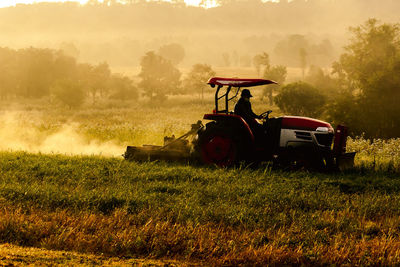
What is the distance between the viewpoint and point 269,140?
11.2m

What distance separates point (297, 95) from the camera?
39531mm

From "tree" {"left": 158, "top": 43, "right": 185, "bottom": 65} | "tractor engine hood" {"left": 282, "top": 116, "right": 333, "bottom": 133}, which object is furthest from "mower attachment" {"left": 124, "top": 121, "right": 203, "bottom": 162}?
"tree" {"left": 158, "top": 43, "right": 185, "bottom": 65}

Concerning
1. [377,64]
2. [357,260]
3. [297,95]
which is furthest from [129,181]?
[297,95]

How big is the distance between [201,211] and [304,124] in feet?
14.3

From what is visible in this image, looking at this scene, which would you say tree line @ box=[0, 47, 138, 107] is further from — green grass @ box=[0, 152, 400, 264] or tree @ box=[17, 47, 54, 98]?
green grass @ box=[0, 152, 400, 264]

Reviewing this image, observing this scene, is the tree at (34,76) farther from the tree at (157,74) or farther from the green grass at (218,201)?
the green grass at (218,201)

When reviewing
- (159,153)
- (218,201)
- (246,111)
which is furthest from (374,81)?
(218,201)

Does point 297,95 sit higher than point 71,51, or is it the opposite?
point 71,51

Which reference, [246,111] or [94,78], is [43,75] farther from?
[246,111]

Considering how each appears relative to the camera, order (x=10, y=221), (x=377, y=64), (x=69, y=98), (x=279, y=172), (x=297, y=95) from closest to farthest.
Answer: (x=10, y=221) → (x=279, y=172) → (x=377, y=64) → (x=297, y=95) → (x=69, y=98)

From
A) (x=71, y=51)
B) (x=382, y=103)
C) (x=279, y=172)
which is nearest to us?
(x=279, y=172)

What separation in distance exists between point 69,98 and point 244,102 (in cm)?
4732

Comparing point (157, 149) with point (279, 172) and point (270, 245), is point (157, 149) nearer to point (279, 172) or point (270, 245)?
point (279, 172)

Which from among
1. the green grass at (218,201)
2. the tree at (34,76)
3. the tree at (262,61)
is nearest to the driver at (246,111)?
the green grass at (218,201)
